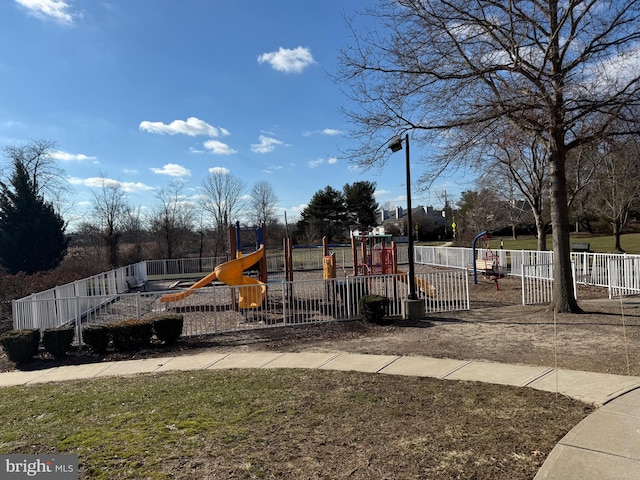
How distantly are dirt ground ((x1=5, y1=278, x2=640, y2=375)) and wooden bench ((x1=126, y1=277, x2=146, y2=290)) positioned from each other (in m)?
11.9

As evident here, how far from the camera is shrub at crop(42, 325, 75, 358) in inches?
331

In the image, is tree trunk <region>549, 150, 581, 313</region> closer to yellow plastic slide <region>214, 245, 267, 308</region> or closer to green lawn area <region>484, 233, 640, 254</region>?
yellow plastic slide <region>214, 245, 267, 308</region>

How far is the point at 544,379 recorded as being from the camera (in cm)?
558

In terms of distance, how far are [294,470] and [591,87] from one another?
10201mm

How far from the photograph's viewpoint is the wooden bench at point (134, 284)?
67.1ft

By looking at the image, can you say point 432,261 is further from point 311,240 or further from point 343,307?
point 311,240

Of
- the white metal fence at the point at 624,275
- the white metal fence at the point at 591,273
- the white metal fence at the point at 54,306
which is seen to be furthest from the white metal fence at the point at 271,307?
the white metal fence at the point at 624,275

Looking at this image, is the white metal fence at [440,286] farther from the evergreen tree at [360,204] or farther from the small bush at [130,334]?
the evergreen tree at [360,204]

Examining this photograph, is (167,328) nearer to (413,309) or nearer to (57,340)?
(57,340)

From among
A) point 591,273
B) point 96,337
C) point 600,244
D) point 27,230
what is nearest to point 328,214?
point 600,244

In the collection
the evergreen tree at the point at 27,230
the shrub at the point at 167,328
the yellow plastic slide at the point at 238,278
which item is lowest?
the shrub at the point at 167,328

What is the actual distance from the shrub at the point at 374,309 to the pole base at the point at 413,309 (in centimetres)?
58

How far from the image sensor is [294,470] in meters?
3.36

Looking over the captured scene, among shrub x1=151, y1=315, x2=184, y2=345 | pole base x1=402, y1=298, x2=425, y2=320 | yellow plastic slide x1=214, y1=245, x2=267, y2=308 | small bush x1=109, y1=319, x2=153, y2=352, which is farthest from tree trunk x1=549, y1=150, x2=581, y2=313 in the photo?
small bush x1=109, y1=319, x2=153, y2=352
